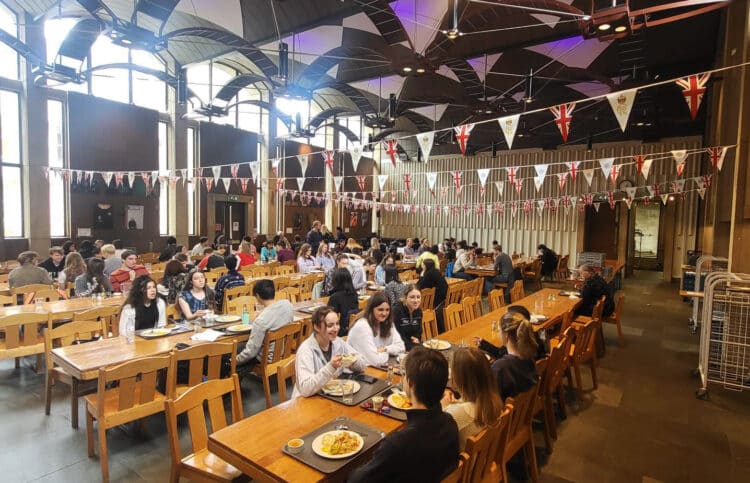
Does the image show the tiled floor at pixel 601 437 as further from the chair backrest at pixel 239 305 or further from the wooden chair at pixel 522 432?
the chair backrest at pixel 239 305

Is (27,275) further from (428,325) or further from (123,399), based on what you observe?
(428,325)

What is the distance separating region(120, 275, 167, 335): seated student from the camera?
13.0 feet

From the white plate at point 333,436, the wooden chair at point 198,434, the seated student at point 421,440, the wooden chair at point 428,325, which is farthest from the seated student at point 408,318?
the seated student at point 421,440

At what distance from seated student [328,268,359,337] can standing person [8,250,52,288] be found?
15.1 ft

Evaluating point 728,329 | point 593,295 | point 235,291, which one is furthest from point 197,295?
point 728,329

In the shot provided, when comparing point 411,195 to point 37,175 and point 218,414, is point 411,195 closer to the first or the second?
point 37,175

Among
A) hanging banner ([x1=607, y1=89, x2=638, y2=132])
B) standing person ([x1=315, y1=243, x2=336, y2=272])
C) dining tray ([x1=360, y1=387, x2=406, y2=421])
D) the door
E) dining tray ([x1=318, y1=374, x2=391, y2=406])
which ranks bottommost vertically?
dining tray ([x1=360, y1=387, x2=406, y2=421])

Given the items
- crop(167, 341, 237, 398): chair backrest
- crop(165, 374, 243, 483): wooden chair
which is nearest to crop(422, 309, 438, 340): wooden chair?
crop(167, 341, 237, 398): chair backrest

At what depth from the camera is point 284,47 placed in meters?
7.29

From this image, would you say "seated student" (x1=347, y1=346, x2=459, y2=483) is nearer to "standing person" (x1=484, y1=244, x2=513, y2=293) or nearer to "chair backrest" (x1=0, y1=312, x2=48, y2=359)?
"chair backrest" (x1=0, y1=312, x2=48, y2=359)

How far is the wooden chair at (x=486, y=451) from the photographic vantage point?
183 cm

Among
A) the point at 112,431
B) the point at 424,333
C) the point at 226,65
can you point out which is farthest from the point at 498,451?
the point at 226,65

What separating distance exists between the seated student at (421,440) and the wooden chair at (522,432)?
0.70 metres

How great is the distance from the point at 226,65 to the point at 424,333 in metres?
13.1
